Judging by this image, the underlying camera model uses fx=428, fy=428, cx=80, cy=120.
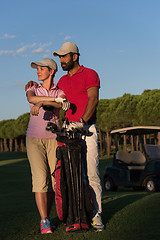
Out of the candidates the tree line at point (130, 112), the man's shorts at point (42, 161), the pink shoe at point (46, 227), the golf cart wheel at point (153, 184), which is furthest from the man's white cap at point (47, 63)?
the tree line at point (130, 112)

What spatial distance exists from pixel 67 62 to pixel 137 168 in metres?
8.19

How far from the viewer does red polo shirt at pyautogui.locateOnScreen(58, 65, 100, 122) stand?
523cm

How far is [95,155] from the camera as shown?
5.18m

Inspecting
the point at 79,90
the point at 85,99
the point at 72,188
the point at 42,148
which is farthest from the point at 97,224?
the point at 79,90

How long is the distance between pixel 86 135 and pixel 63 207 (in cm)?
88

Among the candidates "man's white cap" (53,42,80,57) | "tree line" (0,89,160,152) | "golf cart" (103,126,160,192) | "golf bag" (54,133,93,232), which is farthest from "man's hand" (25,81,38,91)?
"tree line" (0,89,160,152)

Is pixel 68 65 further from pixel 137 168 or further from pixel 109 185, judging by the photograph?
pixel 109 185

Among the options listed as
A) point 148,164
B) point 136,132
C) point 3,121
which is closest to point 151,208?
point 148,164

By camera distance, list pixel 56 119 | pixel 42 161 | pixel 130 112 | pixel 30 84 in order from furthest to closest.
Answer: pixel 130 112 → pixel 30 84 → pixel 56 119 → pixel 42 161

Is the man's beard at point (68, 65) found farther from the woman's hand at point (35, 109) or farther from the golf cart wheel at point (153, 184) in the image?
the golf cart wheel at point (153, 184)

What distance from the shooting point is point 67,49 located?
533cm

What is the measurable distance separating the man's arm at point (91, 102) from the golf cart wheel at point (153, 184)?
7820mm

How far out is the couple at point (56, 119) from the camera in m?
5.12

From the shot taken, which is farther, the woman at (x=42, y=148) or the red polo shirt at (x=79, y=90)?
the red polo shirt at (x=79, y=90)
